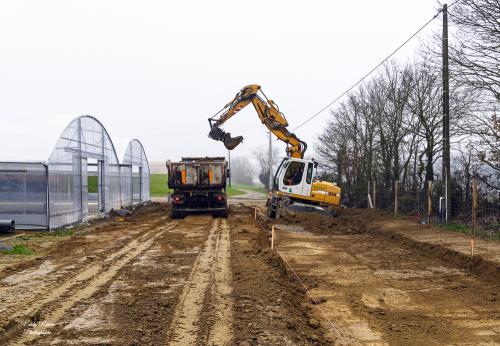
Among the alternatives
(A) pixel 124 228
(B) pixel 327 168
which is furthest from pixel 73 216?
(B) pixel 327 168

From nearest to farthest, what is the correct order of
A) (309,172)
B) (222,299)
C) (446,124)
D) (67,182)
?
(222,299) < (446,124) < (67,182) < (309,172)

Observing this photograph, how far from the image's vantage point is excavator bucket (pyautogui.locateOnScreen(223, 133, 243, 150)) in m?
22.9

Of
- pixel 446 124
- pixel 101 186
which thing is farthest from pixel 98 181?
pixel 446 124

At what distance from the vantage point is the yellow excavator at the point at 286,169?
21.6m

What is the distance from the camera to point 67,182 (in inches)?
794

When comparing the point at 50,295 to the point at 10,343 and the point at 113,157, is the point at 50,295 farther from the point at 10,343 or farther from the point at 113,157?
the point at 113,157

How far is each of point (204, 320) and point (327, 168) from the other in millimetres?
32222

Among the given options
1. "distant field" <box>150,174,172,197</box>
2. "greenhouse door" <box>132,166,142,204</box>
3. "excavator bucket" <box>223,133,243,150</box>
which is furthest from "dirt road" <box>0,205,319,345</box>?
"distant field" <box>150,174,172,197</box>

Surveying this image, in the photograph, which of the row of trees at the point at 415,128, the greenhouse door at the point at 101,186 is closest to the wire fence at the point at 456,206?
the row of trees at the point at 415,128

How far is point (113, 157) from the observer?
28703 millimetres

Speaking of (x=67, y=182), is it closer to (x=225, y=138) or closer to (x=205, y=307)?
(x=225, y=138)

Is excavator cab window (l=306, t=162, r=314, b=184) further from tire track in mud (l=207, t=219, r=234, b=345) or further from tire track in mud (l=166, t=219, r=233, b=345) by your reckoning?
tire track in mud (l=166, t=219, r=233, b=345)

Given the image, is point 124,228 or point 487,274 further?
point 124,228

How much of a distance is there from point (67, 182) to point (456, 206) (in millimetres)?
15201
